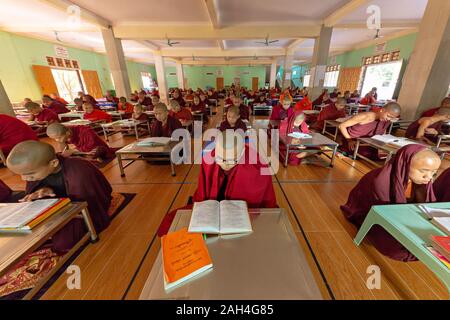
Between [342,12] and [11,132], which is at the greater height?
[342,12]

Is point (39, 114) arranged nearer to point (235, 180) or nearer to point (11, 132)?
point (11, 132)

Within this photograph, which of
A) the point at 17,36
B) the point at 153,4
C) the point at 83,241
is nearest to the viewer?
the point at 83,241

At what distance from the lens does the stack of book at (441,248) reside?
1.05 metres

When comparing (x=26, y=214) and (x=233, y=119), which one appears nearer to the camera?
(x=26, y=214)

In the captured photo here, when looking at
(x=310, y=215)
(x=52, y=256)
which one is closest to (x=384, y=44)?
(x=310, y=215)

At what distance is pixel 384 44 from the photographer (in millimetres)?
10492

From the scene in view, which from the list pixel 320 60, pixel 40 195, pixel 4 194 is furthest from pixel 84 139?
pixel 320 60

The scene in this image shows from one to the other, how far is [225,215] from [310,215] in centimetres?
161

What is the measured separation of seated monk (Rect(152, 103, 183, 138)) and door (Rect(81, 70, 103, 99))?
39.6 ft

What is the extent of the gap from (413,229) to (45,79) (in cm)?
1419

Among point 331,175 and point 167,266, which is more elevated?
point 167,266

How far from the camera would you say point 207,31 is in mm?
8234

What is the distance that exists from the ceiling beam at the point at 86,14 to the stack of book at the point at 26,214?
23.2 feet
